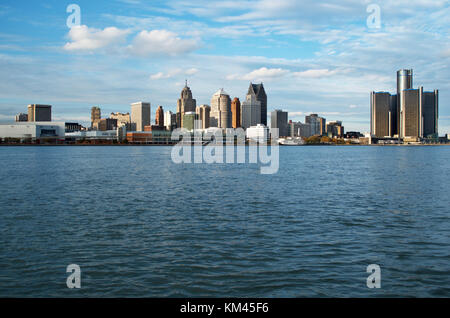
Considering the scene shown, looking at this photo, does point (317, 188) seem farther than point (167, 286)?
Yes

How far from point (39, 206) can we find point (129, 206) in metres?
6.70

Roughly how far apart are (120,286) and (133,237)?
6.70 m

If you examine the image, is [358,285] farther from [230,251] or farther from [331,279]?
[230,251]

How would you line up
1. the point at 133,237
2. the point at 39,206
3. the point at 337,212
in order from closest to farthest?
the point at 133,237 → the point at 337,212 → the point at 39,206

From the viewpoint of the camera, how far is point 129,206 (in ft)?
99.4

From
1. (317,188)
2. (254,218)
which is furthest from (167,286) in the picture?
(317,188)

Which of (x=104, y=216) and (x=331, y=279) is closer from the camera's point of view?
(x=331, y=279)

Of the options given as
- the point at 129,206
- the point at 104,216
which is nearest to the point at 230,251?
the point at 104,216

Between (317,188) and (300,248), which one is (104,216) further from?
(317,188)
